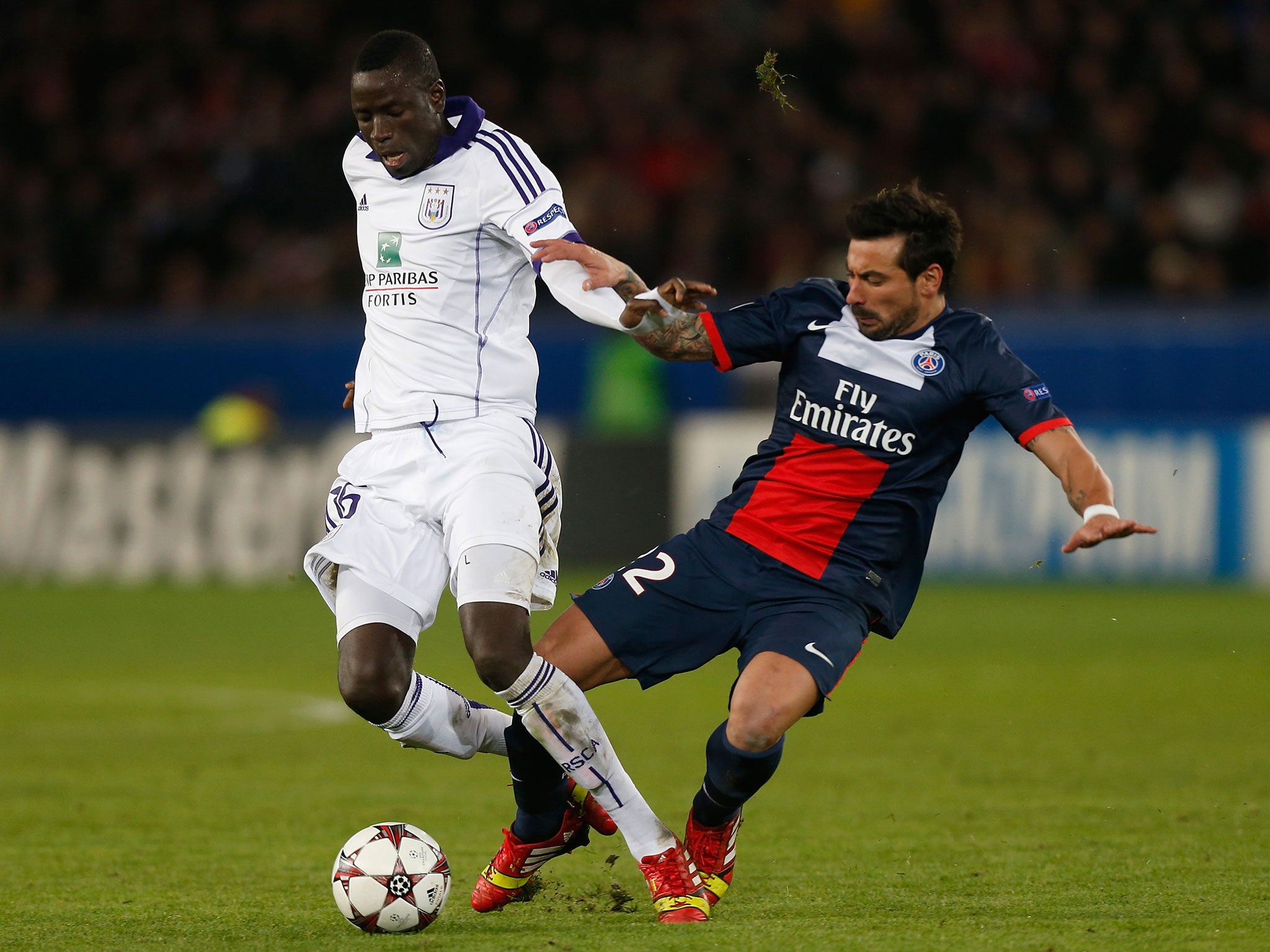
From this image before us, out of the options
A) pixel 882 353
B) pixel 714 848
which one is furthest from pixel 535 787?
pixel 882 353

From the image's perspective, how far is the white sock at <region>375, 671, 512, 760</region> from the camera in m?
5.09

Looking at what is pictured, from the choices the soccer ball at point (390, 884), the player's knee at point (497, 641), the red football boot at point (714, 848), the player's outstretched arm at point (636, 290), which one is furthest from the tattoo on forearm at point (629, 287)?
the soccer ball at point (390, 884)

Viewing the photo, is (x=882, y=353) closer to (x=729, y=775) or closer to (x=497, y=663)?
(x=729, y=775)

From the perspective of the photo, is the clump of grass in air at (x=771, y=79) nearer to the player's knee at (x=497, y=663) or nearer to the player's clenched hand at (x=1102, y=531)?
the player's clenched hand at (x=1102, y=531)

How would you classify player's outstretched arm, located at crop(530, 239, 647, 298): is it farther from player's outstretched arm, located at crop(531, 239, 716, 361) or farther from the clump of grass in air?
the clump of grass in air

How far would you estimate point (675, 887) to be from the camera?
4723mm

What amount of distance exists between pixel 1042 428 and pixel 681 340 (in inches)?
41.1

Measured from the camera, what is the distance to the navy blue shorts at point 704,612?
511 cm

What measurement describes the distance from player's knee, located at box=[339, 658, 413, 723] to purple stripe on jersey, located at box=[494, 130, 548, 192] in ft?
4.68

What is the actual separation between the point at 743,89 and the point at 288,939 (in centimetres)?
1361

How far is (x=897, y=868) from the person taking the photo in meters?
5.39

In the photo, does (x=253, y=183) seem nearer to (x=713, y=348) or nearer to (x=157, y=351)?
(x=157, y=351)

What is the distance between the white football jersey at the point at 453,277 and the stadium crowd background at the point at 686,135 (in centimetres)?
1048

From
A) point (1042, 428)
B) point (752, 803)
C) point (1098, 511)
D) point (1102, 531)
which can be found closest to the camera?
point (1102, 531)
